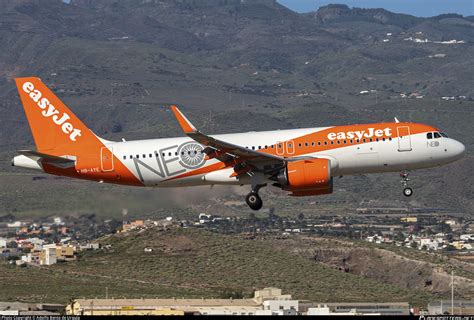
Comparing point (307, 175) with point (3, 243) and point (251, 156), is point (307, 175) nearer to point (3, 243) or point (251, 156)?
point (251, 156)

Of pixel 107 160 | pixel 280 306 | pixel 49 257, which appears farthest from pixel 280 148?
pixel 49 257

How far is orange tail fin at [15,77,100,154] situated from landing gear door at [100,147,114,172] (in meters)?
1.20

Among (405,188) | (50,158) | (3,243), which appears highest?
(3,243)

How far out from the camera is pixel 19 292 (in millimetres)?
141625

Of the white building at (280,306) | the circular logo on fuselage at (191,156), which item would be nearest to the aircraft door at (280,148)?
the circular logo on fuselage at (191,156)

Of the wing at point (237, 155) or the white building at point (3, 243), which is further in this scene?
the white building at point (3, 243)

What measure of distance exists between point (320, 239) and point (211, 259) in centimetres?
2473

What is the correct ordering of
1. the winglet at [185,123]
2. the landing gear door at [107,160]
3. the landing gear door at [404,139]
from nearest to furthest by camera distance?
1. the winglet at [185,123]
2. the landing gear door at [404,139]
3. the landing gear door at [107,160]

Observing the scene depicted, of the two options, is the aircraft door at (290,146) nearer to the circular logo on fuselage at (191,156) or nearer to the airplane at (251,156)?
the airplane at (251,156)

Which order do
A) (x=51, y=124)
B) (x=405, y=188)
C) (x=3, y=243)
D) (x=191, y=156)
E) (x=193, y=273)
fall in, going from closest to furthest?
1. (x=405, y=188)
2. (x=191, y=156)
3. (x=51, y=124)
4. (x=193, y=273)
5. (x=3, y=243)

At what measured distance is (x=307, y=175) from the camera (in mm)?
86938

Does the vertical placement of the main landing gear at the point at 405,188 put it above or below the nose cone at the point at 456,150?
below

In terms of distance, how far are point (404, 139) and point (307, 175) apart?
6.90 metres

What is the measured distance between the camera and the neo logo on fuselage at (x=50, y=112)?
92.9m
